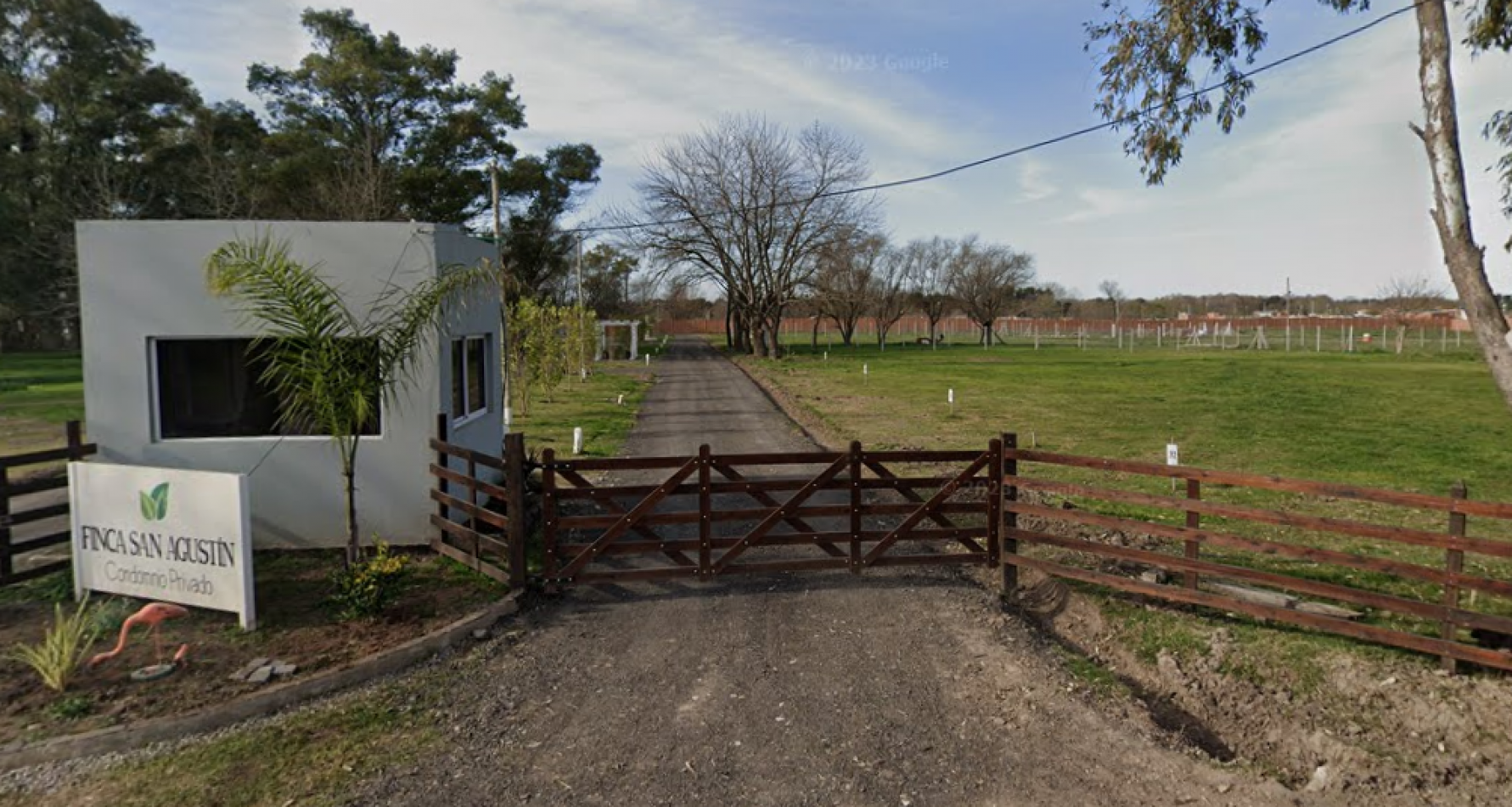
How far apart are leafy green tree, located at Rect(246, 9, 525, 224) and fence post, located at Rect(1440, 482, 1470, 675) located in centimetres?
3926

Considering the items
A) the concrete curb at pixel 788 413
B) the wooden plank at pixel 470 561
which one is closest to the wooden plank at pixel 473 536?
the wooden plank at pixel 470 561

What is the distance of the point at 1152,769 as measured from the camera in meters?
4.83

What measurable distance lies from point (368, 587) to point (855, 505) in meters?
4.38

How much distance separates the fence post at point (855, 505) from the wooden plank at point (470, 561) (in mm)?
3313

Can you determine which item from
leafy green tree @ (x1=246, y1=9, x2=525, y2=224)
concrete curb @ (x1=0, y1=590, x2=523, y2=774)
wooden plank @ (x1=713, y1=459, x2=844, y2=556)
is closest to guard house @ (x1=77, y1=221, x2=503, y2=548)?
concrete curb @ (x1=0, y1=590, x2=523, y2=774)

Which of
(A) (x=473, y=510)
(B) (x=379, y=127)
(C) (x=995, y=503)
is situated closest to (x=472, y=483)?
(A) (x=473, y=510)

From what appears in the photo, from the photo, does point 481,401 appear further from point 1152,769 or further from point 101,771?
point 1152,769

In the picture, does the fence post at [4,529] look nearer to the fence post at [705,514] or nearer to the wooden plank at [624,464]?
the wooden plank at [624,464]

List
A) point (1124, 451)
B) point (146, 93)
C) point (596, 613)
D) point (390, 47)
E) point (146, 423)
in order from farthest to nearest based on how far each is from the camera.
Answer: point (390, 47) → point (146, 93) → point (1124, 451) → point (146, 423) → point (596, 613)

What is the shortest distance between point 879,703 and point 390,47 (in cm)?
4962

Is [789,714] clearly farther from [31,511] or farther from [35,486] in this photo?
[31,511]

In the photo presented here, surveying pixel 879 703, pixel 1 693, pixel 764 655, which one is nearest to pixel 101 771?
pixel 1 693

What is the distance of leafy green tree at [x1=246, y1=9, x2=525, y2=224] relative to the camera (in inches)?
1570

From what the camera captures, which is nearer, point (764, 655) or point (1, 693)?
point (1, 693)
